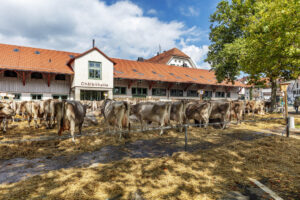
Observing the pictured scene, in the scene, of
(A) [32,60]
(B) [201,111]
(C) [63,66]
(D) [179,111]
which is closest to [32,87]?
(A) [32,60]

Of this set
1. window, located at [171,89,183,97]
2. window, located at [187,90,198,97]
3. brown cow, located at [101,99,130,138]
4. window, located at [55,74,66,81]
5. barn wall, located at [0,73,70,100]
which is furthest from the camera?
window, located at [187,90,198,97]

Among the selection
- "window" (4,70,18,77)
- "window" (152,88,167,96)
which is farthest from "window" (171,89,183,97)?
"window" (4,70,18,77)

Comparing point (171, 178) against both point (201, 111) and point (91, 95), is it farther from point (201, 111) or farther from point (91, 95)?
point (91, 95)

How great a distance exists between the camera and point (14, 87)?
19.9 meters

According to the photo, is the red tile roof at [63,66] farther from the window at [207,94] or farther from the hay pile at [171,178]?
the hay pile at [171,178]

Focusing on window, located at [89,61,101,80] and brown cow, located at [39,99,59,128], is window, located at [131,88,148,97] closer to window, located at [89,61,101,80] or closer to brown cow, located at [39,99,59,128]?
window, located at [89,61,101,80]

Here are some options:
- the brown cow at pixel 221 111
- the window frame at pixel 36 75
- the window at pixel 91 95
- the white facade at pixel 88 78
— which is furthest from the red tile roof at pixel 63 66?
the brown cow at pixel 221 111

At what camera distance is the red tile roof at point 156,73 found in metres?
26.1

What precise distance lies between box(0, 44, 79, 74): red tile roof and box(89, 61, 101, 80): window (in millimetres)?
2434

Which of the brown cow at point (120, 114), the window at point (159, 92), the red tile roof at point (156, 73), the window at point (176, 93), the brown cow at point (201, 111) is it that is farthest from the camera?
the window at point (176, 93)

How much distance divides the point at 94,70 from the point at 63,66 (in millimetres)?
4285

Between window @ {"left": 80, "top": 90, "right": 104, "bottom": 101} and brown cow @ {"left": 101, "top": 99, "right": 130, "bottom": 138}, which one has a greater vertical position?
window @ {"left": 80, "top": 90, "right": 104, "bottom": 101}

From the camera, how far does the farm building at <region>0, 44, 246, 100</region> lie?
→ 790 inches

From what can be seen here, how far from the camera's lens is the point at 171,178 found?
3844 millimetres
